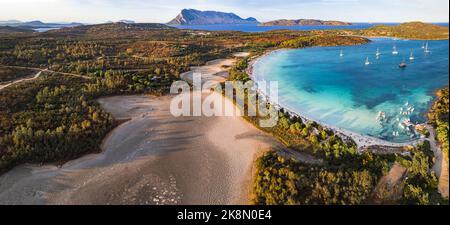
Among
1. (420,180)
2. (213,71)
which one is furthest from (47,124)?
(213,71)

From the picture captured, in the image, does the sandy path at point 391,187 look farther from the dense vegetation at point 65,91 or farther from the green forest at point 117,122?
the dense vegetation at point 65,91

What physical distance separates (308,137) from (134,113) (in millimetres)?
18392

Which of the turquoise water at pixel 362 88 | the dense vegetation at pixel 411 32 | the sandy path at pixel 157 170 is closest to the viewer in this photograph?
the sandy path at pixel 157 170

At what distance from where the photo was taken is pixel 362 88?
40.2 m

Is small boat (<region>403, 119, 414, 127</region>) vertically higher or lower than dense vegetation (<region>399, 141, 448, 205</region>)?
higher

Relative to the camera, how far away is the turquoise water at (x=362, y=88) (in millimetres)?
27875

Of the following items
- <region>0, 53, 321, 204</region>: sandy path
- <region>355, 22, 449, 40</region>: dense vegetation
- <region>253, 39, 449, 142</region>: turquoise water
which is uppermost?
<region>355, 22, 449, 40</region>: dense vegetation

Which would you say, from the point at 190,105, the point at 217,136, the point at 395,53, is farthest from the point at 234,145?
the point at 395,53

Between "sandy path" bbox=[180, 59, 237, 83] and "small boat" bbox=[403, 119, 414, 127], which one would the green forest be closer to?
"small boat" bbox=[403, 119, 414, 127]

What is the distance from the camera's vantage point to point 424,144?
70.1 feet

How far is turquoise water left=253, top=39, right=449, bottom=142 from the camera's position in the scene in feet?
91.5

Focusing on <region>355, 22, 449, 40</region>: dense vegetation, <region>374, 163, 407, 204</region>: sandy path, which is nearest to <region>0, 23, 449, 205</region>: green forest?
<region>374, 163, 407, 204</region>: sandy path

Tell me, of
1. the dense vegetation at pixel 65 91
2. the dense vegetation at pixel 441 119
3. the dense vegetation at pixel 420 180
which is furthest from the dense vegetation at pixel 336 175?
the dense vegetation at pixel 65 91

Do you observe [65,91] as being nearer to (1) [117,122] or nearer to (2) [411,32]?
(1) [117,122]
